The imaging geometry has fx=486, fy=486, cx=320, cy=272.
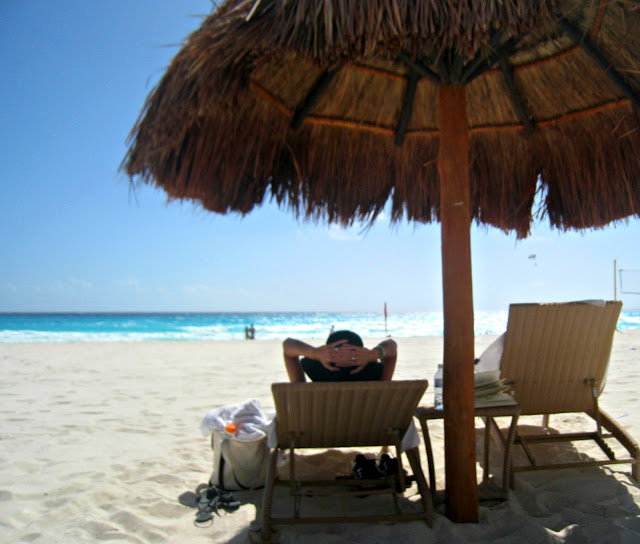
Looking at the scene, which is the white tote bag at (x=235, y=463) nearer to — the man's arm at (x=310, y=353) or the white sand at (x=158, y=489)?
the white sand at (x=158, y=489)

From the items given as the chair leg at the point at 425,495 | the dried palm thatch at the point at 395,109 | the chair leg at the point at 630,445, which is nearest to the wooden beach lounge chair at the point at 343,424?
the chair leg at the point at 425,495

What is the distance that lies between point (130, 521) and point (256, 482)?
2.15ft

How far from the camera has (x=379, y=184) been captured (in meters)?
3.42

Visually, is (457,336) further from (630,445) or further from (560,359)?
(630,445)

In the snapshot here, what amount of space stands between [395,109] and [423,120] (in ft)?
0.79

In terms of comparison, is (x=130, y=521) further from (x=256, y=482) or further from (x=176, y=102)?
(x=176, y=102)

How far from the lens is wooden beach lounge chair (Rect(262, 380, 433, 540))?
203 centimetres

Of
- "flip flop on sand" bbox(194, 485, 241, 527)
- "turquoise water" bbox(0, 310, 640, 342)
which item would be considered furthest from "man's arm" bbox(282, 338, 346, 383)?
"turquoise water" bbox(0, 310, 640, 342)

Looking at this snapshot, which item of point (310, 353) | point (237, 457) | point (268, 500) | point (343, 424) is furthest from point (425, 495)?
point (237, 457)

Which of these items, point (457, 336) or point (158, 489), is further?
point (158, 489)

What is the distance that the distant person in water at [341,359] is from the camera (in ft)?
7.79

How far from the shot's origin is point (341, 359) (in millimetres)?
2377

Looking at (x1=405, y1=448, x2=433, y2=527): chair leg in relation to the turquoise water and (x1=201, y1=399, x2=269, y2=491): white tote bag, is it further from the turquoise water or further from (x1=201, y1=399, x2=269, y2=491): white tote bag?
the turquoise water

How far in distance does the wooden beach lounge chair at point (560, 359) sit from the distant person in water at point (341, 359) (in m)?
0.76
